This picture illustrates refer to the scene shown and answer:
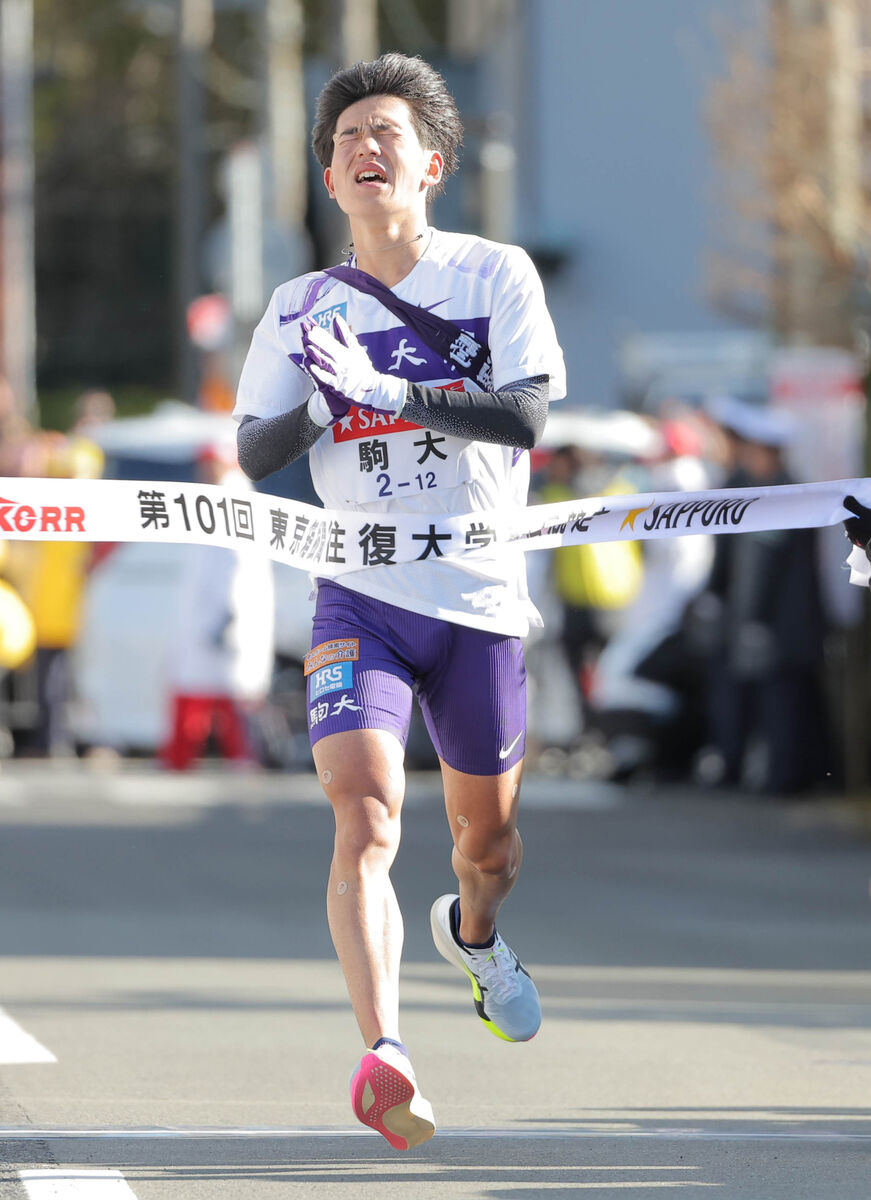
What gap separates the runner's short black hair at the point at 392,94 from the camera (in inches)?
231

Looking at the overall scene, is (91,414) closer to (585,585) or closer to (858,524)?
(585,585)

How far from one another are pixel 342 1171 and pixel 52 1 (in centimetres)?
4361

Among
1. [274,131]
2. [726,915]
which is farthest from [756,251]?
[726,915]

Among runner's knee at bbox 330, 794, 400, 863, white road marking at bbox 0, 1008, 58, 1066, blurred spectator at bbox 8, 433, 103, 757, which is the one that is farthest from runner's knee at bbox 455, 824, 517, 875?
blurred spectator at bbox 8, 433, 103, 757

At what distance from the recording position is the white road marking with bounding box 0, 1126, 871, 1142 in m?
5.90

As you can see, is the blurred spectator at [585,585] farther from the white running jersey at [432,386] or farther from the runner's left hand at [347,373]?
the runner's left hand at [347,373]

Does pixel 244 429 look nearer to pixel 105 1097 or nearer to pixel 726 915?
pixel 105 1097

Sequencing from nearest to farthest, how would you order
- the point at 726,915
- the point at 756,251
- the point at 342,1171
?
1. the point at 342,1171
2. the point at 726,915
3. the point at 756,251

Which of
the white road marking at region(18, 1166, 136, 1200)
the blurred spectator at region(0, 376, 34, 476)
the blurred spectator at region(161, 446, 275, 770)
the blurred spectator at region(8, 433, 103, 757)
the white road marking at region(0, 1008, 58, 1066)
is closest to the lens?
the white road marking at region(18, 1166, 136, 1200)

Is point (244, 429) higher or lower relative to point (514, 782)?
higher

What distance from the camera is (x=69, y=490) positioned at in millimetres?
6219

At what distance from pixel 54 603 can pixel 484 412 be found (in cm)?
1133

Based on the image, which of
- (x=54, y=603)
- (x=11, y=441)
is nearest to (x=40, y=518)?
(x=54, y=603)

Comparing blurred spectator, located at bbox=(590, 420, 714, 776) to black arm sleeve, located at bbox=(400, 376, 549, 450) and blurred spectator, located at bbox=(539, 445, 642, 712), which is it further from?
black arm sleeve, located at bbox=(400, 376, 549, 450)
